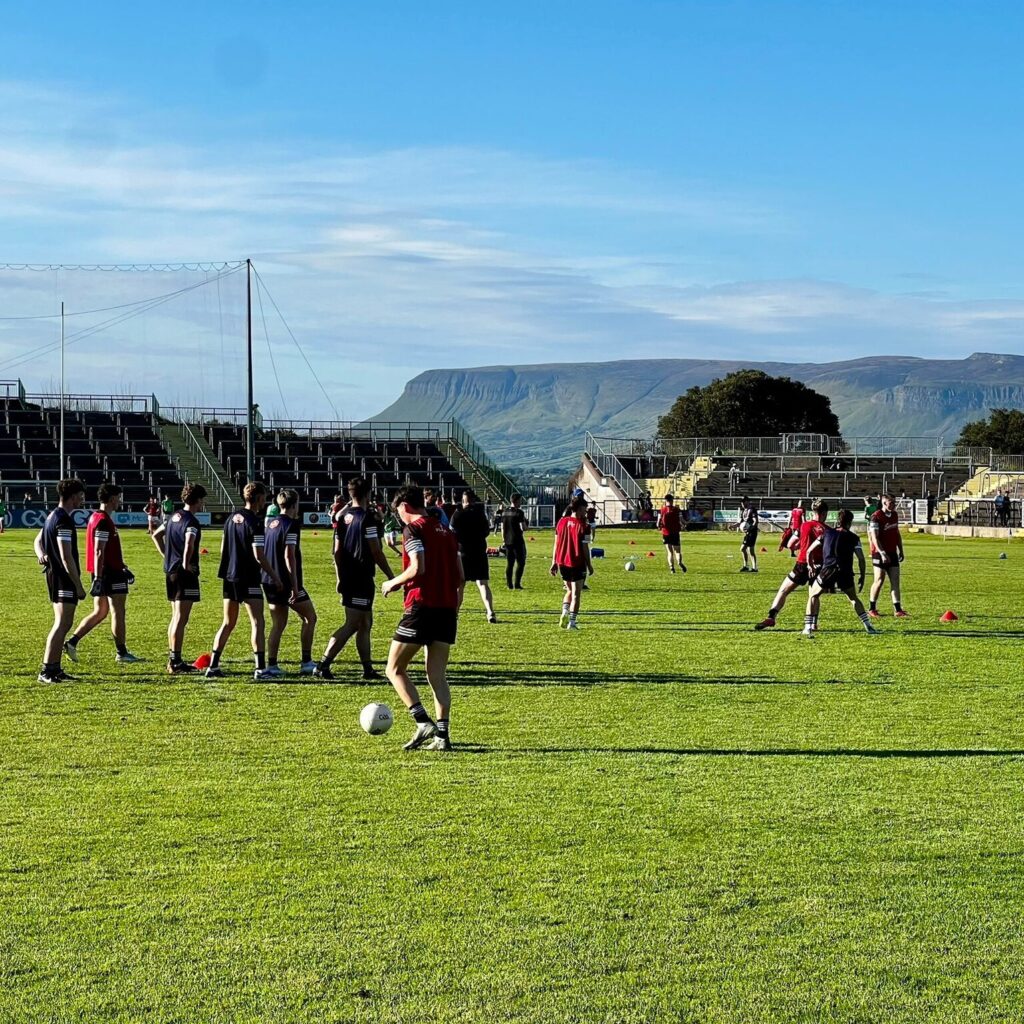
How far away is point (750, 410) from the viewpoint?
429 ft

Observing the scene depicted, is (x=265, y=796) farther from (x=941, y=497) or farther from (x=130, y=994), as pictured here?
(x=941, y=497)

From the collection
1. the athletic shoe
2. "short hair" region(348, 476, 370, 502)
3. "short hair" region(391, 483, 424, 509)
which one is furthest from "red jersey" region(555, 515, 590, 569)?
"short hair" region(391, 483, 424, 509)

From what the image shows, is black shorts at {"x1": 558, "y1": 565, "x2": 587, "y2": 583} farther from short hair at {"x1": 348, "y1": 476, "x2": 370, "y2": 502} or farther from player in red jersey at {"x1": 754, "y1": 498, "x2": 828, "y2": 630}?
short hair at {"x1": 348, "y1": 476, "x2": 370, "y2": 502}

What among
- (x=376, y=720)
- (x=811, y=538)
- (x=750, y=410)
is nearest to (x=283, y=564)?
(x=376, y=720)

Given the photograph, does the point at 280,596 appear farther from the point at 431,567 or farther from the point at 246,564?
the point at 431,567

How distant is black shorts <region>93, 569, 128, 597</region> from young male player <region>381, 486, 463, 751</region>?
5.92 m

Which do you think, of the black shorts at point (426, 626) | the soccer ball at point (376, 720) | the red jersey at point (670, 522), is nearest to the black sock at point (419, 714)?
the black shorts at point (426, 626)

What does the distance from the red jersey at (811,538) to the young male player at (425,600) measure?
32.5 ft

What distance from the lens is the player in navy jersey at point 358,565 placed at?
1520 cm

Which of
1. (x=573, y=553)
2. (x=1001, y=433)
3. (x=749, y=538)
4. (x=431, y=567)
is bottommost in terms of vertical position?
(x=749, y=538)

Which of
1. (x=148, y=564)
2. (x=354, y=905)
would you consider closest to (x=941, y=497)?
(x=148, y=564)

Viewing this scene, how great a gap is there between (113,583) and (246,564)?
1862 mm

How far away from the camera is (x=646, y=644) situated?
61.8ft

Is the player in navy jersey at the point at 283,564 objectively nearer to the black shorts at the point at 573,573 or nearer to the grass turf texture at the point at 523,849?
the grass turf texture at the point at 523,849
